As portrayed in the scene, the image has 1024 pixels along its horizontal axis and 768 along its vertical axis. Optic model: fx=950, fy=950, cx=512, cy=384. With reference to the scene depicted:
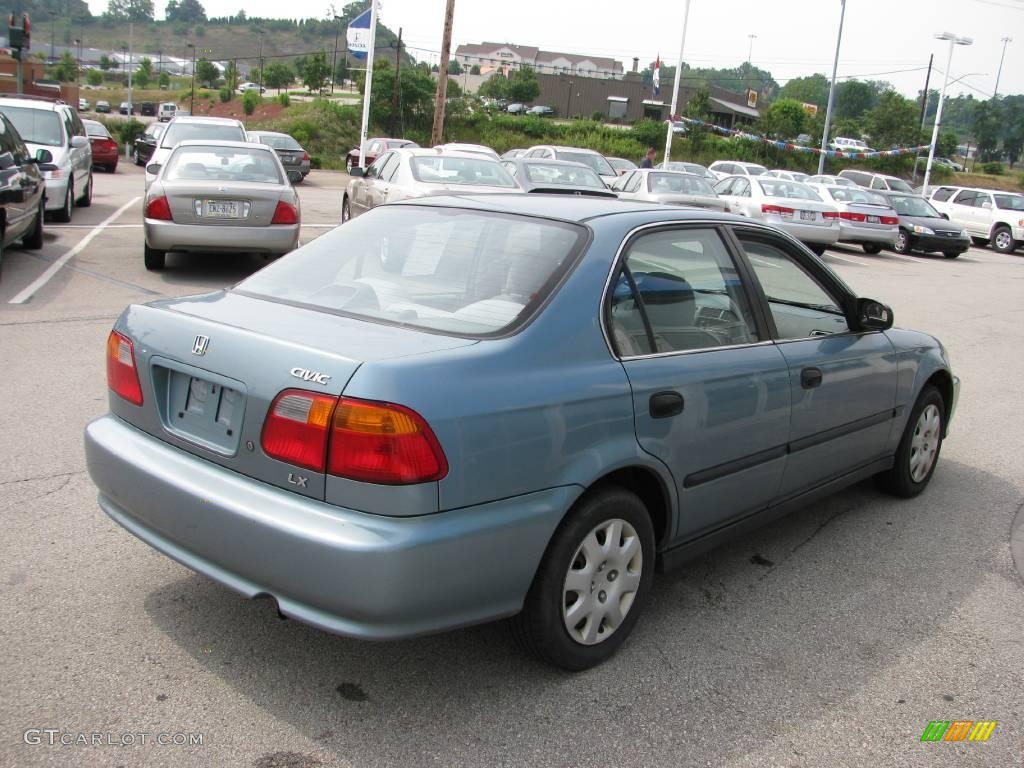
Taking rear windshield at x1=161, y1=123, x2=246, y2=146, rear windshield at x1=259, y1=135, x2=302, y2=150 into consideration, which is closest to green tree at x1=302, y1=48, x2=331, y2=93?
rear windshield at x1=259, y1=135, x2=302, y2=150

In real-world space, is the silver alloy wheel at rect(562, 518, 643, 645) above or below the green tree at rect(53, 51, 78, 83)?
below

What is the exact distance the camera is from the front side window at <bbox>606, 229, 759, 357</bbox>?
3455 millimetres

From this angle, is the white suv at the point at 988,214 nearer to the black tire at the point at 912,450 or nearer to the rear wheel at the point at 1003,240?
the rear wheel at the point at 1003,240

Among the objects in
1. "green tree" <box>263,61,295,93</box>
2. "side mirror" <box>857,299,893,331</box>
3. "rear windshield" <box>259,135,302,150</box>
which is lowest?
"side mirror" <box>857,299,893,331</box>

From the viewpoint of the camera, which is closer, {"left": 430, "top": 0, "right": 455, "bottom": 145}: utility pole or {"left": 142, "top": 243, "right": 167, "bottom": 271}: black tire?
{"left": 142, "top": 243, "right": 167, "bottom": 271}: black tire

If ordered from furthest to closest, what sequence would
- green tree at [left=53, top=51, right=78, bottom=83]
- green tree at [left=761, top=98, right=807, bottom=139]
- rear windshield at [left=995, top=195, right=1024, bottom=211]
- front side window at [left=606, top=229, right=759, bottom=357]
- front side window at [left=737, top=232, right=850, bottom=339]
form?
green tree at [left=53, top=51, right=78, bottom=83] < green tree at [left=761, top=98, right=807, bottom=139] < rear windshield at [left=995, top=195, right=1024, bottom=211] < front side window at [left=737, top=232, right=850, bottom=339] < front side window at [left=606, top=229, right=759, bottom=357]

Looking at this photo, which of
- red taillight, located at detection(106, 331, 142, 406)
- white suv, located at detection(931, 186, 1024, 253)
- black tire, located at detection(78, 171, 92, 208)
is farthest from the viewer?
white suv, located at detection(931, 186, 1024, 253)

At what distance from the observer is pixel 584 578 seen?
3.20 m

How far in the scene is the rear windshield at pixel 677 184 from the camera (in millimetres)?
18344

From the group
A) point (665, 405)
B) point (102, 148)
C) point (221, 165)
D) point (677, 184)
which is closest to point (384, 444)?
point (665, 405)

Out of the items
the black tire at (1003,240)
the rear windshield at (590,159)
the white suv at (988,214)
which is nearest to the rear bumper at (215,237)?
the rear windshield at (590,159)

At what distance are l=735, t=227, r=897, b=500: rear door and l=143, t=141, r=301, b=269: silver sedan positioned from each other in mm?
6924

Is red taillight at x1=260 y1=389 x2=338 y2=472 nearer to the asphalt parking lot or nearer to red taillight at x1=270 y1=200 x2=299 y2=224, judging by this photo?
the asphalt parking lot

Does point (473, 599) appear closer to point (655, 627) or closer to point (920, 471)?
point (655, 627)
